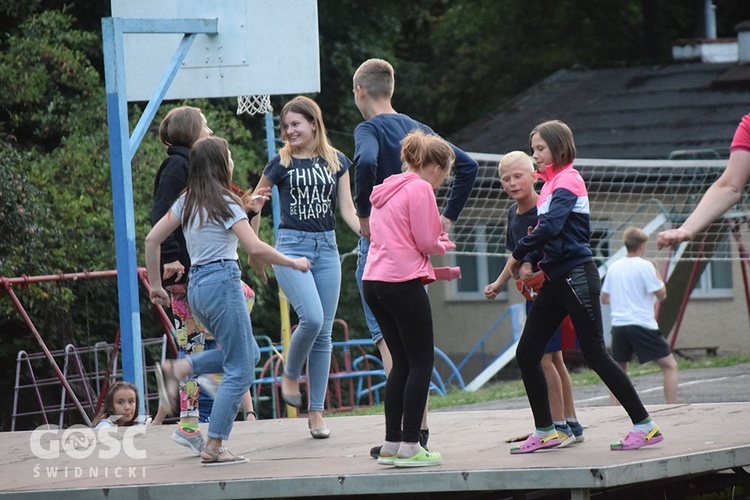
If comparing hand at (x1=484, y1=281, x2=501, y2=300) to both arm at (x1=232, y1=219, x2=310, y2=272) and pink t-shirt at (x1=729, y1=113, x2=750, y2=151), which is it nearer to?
arm at (x1=232, y1=219, x2=310, y2=272)

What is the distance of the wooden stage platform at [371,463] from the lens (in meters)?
5.20

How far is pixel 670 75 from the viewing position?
26.2 meters

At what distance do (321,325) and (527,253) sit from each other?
1.37m

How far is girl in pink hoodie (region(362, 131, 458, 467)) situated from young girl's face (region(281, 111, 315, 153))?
107 cm

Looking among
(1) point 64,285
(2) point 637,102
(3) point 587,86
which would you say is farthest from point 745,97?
(1) point 64,285

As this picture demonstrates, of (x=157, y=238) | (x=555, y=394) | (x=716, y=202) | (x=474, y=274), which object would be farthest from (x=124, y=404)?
(x=474, y=274)

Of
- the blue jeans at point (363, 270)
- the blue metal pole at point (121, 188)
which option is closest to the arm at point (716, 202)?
the blue jeans at point (363, 270)

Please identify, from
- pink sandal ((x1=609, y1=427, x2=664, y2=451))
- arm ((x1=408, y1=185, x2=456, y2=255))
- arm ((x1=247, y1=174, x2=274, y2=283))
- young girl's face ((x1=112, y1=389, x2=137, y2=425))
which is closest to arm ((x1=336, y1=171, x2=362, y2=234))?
arm ((x1=247, y1=174, x2=274, y2=283))

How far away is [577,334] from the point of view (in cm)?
583

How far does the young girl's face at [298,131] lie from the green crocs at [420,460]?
194 centimetres

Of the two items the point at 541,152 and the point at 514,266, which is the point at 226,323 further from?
the point at 541,152

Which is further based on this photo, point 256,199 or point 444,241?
point 256,199

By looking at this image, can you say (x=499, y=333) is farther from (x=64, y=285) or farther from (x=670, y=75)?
(x=64, y=285)

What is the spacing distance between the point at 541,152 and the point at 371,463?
1.70m
